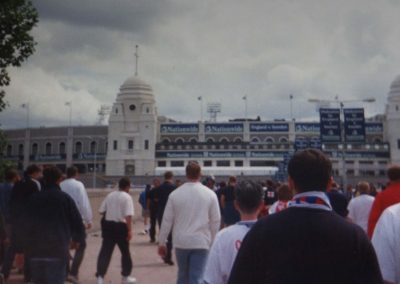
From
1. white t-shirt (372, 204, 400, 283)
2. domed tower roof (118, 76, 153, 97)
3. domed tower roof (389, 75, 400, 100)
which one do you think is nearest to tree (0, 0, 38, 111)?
white t-shirt (372, 204, 400, 283)

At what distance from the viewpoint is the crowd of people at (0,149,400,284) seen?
2391 mm

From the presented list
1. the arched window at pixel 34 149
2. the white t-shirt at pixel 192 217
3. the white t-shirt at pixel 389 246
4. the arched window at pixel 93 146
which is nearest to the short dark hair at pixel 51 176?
the white t-shirt at pixel 192 217

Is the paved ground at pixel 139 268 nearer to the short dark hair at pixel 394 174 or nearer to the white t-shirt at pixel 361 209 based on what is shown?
the white t-shirt at pixel 361 209

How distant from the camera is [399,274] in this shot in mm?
3047

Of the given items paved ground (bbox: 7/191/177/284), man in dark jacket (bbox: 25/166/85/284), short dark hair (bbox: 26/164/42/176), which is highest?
short dark hair (bbox: 26/164/42/176)

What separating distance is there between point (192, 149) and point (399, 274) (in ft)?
267

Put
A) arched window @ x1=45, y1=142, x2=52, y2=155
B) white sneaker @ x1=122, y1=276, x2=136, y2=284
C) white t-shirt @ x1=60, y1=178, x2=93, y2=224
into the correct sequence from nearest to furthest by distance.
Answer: white sneaker @ x1=122, y1=276, x2=136, y2=284 < white t-shirt @ x1=60, y1=178, x2=93, y2=224 < arched window @ x1=45, y1=142, x2=52, y2=155

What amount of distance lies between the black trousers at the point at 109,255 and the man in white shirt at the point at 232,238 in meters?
4.49

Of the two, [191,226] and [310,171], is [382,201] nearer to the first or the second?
[191,226]

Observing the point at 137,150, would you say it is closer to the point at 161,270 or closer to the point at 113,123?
the point at 113,123

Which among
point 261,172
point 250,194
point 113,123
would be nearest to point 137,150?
point 113,123

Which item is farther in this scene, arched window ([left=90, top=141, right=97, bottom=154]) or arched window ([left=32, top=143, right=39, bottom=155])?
arched window ([left=32, top=143, right=39, bottom=155])

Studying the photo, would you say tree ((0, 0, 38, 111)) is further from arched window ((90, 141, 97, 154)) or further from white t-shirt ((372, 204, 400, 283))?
arched window ((90, 141, 97, 154))

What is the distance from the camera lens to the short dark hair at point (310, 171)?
2605mm
